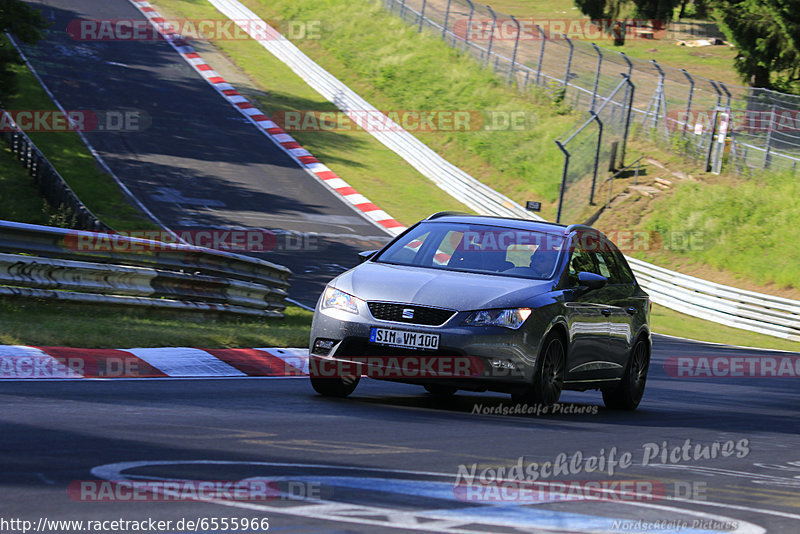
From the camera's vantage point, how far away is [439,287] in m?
8.52

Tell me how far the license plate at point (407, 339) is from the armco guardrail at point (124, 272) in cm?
459

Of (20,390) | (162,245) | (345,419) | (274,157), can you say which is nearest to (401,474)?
(345,419)

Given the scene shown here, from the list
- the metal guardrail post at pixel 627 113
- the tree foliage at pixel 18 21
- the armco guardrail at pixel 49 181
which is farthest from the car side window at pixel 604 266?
the metal guardrail post at pixel 627 113

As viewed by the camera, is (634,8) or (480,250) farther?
(634,8)

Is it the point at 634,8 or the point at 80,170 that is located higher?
the point at 634,8

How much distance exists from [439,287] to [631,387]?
3.00 meters

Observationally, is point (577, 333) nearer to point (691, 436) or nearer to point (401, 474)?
point (691, 436)

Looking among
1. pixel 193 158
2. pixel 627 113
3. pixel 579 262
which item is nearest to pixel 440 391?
pixel 579 262

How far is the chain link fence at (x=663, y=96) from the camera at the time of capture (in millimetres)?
30312

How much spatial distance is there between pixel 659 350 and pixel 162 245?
9.62 m

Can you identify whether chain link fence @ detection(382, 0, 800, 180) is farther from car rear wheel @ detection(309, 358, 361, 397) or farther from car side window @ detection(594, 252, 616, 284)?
car rear wheel @ detection(309, 358, 361, 397)

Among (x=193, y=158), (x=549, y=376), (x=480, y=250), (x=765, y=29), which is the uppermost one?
(x=765, y=29)

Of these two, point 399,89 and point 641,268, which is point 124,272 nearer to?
point 641,268

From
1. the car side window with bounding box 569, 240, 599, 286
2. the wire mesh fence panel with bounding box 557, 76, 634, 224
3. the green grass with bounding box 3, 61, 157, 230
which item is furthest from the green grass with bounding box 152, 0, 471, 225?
the car side window with bounding box 569, 240, 599, 286
